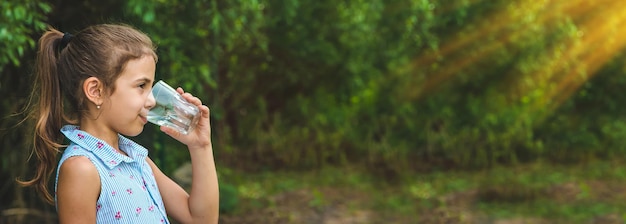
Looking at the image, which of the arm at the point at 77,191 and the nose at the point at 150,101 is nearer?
the arm at the point at 77,191

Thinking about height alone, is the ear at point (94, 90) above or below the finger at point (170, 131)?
above

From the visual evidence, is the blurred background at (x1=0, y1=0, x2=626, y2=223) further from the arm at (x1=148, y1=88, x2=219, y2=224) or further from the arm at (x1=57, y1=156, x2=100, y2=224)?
the arm at (x1=57, y1=156, x2=100, y2=224)

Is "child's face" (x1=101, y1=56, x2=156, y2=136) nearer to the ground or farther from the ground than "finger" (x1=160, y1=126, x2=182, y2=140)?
farther from the ground

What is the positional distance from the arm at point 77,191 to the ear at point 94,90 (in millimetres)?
166

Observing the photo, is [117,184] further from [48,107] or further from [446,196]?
[446,196]

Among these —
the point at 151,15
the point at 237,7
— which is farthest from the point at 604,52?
the point at 151,15

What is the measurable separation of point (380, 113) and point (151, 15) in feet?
13.9

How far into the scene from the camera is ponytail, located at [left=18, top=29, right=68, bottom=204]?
2039 millimetres

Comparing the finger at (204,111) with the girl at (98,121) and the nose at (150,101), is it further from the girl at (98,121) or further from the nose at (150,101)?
the nose at (150,101)

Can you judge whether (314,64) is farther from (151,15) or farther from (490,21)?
(151,15)

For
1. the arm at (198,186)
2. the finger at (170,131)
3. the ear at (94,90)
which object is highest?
the ear at (94,90)

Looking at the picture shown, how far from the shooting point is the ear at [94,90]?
1.98 m

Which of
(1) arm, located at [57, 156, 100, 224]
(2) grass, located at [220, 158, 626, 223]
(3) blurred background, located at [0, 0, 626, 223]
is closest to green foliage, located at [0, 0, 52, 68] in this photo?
(1) arm, located at [57, 156, 100, 224]

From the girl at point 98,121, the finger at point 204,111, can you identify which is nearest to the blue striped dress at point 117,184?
the girl at point 98,121
